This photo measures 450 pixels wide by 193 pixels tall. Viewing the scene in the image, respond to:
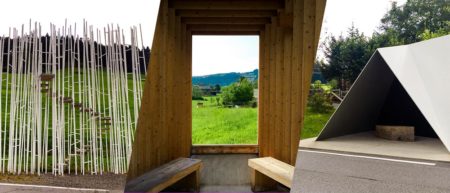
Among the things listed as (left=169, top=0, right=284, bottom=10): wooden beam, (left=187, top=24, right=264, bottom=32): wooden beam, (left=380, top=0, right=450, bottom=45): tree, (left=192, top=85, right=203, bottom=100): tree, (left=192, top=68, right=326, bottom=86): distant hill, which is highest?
(left=380, top=0, right=450, bottom=45): tree

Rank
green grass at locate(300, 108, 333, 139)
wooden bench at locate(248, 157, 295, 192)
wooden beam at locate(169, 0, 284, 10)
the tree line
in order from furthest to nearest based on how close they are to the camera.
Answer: the tree line, green grass at locate(300, 108, 333, 139), wooden beam at locate(169, 0, 284, 10), wooden bench at locate(248, 157, 295, 192)

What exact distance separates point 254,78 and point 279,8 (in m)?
2.26

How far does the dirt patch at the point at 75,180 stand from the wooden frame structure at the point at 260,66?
0.55 metres

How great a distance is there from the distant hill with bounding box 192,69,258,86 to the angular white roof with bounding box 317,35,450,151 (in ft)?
5.90

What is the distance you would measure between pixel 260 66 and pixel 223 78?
1601 millimetres

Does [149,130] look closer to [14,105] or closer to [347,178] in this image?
[14,105]

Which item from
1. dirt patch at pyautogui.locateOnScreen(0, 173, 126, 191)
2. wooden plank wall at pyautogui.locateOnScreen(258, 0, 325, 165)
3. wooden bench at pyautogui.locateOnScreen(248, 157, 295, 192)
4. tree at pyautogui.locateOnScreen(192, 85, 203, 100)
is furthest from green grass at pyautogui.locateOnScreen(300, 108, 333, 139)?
dirt patch at pyautogui.locateOnScreen(0, 173, 126, 191)

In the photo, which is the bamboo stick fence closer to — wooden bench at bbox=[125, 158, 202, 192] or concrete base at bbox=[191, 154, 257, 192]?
wooden bench at bbox=[125, 158, 202, 192]

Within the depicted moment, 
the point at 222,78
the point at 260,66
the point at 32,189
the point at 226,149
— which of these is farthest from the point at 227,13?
the point at 32,189

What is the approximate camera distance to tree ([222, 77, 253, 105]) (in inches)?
210

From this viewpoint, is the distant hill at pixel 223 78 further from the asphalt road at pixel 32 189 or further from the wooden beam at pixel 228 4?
the asphalt road at pixel 32 189

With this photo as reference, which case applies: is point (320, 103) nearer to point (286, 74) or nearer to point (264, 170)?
point (286, 74)

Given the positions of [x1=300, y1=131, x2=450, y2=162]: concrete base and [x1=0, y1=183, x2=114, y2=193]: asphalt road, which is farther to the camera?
[x1=300, y1=131, x2=450, y2=162]: concrete base

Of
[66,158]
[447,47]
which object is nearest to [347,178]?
[447,47]
